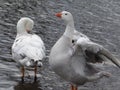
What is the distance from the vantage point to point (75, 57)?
10273 mm

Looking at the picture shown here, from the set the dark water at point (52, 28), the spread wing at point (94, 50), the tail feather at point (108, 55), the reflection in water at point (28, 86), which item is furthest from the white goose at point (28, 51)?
the tail feather at point (108, 55)

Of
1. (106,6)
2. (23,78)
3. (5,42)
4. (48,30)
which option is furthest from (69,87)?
(106,6)

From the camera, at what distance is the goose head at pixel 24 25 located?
41.2 feet

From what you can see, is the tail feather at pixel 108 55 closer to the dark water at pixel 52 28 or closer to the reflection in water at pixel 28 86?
the dark water at pixel 52 28

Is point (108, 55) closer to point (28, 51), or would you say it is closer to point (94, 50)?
point (94, 50)

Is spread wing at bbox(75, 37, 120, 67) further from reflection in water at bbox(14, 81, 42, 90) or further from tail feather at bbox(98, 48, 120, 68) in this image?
reflection in water at bbox(14, 81, 42, 90)

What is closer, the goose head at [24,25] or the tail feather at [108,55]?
Answer: the tail feather at [108,55]

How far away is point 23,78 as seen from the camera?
12.0m

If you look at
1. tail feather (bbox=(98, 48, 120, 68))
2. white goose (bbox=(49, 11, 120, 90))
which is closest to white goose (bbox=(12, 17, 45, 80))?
white goose (bbox=(49, 11, 120, 90))

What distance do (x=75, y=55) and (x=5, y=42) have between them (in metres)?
4.84

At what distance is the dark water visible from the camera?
474 inches

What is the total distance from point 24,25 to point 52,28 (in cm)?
442

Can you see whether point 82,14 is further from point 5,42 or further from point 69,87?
point 69,87

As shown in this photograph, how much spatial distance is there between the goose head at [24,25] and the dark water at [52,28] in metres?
1.14
